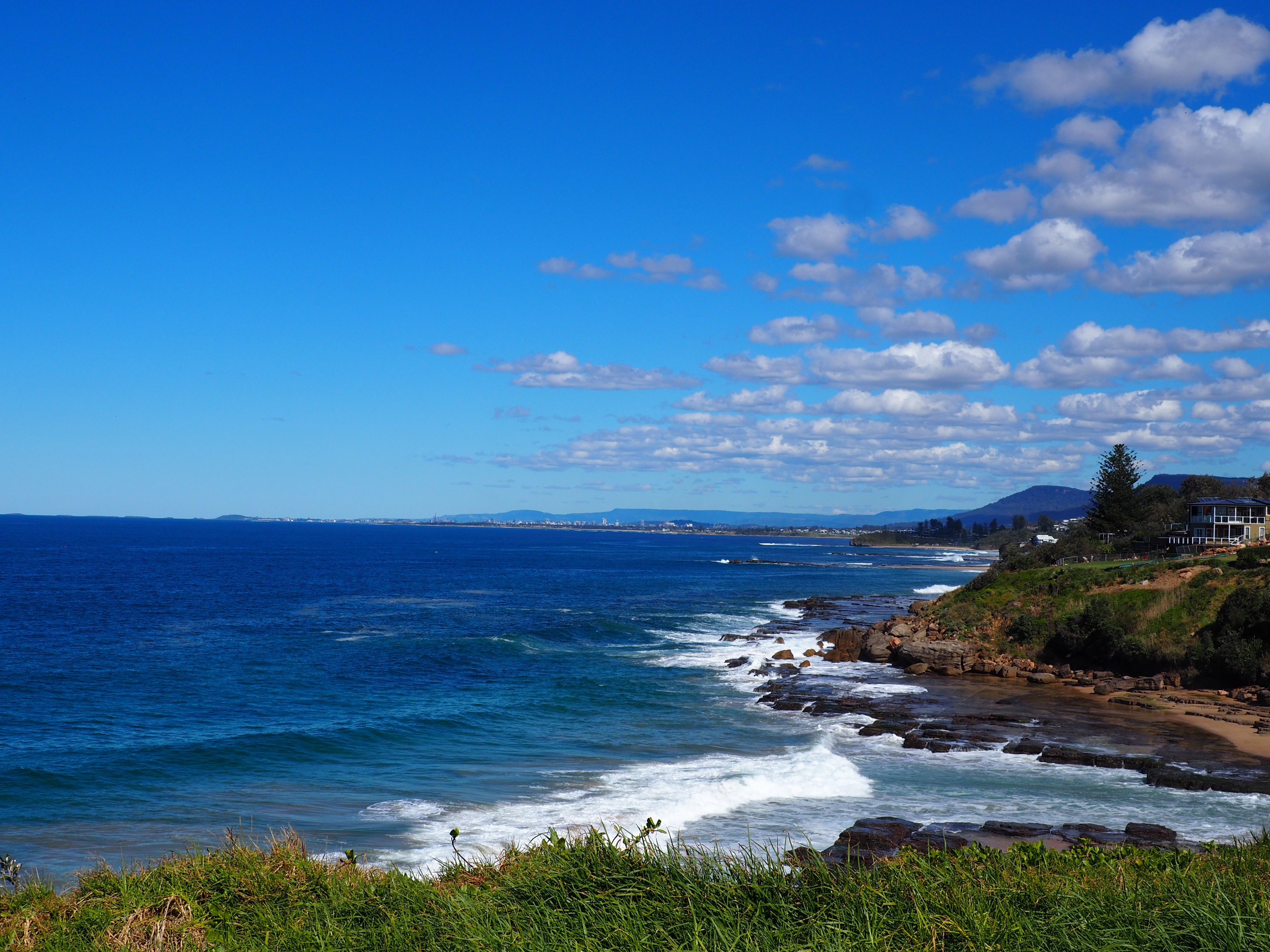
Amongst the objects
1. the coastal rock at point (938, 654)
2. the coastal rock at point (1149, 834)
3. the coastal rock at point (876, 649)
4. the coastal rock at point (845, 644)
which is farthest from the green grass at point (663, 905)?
the coastal rock at point (845, 644)

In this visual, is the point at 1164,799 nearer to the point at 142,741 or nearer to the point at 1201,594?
the point at 1201,594

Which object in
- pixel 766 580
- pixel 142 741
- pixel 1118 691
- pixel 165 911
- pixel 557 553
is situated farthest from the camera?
pixel 557 553

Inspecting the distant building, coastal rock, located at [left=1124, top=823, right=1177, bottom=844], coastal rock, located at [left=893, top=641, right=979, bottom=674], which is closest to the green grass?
coastal rock, located at [left=1124, top=823, right=1177, bottom=844]

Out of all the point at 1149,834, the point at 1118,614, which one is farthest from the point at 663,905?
the point at 1118,614

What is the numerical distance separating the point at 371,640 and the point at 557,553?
127 meters

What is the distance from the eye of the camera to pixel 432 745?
30516 millimetres

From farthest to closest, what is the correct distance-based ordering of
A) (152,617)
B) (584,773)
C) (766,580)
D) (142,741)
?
(766,580), (152,617), (142,741), (584,773)

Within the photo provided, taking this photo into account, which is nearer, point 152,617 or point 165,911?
point 165,911

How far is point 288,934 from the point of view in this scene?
895cm

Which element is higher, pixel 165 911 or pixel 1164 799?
pixel 165 911

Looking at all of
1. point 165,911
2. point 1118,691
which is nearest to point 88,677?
point 165,911

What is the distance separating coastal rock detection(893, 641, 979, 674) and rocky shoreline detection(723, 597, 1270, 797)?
2.3 inches

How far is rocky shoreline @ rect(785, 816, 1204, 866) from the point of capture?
18.4 meters

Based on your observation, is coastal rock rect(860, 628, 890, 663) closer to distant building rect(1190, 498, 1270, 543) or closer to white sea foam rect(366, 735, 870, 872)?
white sea foam rect(366, 735, 870, 872)
